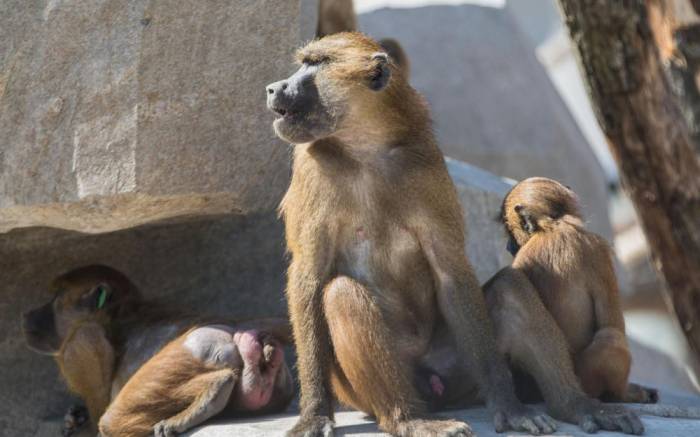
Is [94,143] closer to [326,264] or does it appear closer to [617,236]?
[326,264]

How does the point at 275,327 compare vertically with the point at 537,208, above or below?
below

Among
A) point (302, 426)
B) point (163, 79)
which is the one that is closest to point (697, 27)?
point (302, 426)

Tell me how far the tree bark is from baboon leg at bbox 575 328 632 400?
7.81 ft

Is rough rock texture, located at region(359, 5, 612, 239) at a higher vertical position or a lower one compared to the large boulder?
lower

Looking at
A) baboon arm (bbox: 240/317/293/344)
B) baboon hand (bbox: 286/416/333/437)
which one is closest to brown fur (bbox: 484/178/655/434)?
baboon hand (bbox: 286/416/333/437)

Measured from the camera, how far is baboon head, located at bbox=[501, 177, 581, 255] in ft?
20.0

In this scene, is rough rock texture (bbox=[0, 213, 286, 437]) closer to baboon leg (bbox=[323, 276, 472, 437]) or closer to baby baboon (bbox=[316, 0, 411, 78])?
baboon leg (bbox=[323, 276, 472, 437])

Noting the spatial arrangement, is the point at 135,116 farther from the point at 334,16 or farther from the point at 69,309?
the point at 334,16

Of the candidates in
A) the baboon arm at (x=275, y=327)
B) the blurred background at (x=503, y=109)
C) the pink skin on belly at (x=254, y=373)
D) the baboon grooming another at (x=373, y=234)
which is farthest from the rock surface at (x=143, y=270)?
the blurred background at (x=503, y=109)

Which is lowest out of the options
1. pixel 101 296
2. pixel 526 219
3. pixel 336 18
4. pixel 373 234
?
pixel 101 296

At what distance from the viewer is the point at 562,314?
5.86 metres

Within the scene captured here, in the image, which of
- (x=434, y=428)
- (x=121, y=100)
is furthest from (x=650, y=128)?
(x=121, y=100)

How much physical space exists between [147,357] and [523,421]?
235 cm

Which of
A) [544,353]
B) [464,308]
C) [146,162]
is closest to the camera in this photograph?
[544,353]
